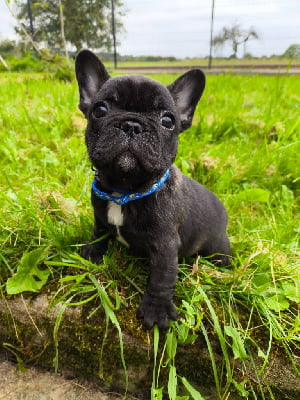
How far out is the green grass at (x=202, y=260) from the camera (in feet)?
4.99

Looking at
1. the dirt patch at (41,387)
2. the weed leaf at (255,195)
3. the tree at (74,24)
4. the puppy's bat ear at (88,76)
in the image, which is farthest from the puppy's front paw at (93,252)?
the tree at (74,24)

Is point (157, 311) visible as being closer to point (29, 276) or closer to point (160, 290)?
point (160, 290)

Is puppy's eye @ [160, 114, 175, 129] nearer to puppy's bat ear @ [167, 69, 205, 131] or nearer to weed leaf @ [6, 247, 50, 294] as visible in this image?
puppy's bat ear @ [167, 69, 205, 131]

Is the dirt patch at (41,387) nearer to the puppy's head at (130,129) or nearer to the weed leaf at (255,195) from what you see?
the puppy's head at (130,129)

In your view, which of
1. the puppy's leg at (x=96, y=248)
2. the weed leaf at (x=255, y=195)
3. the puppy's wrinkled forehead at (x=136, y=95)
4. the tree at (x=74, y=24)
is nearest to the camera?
the puppy's wrinkled forehead at (x=136, y=95)

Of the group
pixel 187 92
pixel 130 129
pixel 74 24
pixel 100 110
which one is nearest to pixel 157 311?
pixel 130 129

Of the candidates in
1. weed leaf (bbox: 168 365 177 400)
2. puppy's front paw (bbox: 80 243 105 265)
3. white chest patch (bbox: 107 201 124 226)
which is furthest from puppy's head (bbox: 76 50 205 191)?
weed leaf (bbox: 168 365 177 400)

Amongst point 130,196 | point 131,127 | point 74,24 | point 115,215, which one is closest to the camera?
point 131,127

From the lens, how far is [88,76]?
1687mm

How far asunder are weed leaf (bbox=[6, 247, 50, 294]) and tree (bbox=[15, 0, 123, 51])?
18.0 feet

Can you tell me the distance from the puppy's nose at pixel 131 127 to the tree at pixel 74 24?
5.64 meters

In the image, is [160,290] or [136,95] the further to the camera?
A: [160,290]

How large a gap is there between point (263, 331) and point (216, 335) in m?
0.25

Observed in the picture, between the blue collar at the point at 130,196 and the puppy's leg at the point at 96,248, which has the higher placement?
the blue collar at the point at 130,196
